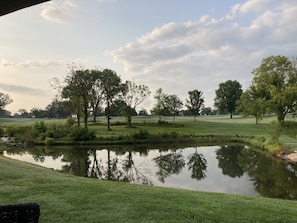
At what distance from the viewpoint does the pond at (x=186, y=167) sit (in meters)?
17.2

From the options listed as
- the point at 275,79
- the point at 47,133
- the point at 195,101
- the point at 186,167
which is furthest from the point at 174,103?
the point at 186,167

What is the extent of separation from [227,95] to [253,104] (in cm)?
2959

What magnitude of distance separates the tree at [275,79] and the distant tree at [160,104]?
59.3 ft

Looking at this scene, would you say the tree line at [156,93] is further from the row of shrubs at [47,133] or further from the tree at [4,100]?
the tree at [4,100]

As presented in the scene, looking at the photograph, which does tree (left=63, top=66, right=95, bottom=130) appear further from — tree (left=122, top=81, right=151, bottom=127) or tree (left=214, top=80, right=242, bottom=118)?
tree (left=214, top=80, right=242, bottom=118)

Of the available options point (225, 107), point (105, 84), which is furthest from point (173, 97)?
point (105, 84)

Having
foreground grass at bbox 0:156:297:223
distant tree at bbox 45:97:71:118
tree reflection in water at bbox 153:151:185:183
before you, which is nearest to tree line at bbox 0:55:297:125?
tree reflection in water at bbox 153:151:185:183

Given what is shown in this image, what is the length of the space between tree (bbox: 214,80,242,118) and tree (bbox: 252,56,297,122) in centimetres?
2670

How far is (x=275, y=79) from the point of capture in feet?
163

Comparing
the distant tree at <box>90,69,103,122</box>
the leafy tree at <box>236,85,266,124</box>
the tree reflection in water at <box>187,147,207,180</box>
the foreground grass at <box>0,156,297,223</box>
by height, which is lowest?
the tree reflection in water at <box>187,147,207,180</box>

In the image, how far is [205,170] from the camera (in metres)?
22.8

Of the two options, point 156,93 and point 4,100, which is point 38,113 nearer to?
point 4,100

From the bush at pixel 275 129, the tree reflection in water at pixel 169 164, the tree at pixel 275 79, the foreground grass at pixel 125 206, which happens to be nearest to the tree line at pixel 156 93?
the tree at pixel 275 79

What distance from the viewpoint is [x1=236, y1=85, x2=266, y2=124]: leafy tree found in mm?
51094
